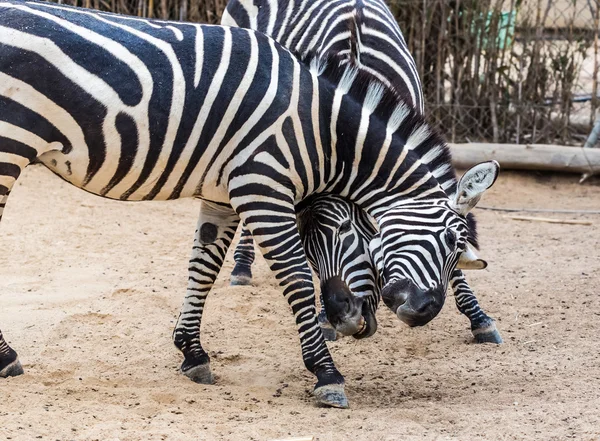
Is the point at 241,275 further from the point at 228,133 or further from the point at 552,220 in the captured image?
the point at 552,220

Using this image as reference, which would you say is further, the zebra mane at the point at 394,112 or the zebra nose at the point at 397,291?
the zebra mane at the point at 394,112

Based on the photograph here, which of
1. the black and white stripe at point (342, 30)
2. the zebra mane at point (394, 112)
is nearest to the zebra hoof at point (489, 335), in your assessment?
the zebra mane at point (394, 112)

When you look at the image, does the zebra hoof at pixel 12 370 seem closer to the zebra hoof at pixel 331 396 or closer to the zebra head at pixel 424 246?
the zebra hoof at pixel 331 396

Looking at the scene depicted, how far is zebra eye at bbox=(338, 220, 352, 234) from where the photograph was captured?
4.96 m

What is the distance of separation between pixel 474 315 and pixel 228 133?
8.45ft

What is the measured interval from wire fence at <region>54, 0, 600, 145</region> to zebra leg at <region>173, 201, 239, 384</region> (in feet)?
18.9

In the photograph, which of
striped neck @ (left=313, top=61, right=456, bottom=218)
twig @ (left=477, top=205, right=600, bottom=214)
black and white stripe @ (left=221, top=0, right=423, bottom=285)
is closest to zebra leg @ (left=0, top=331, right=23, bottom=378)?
striped neck @ (left=313, top=61, right=456, bottom=218)

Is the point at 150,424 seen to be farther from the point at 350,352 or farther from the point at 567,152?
Answer: the point at 567,152

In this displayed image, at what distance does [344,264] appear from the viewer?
4.95 meters

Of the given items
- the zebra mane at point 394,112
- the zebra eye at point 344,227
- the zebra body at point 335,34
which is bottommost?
the zebra eye at point 344,227

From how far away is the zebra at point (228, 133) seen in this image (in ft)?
14.1

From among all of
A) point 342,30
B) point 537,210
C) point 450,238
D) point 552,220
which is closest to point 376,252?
point 450,238

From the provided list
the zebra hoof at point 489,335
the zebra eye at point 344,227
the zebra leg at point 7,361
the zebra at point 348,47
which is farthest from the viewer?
the zebra hoof at point 489,335

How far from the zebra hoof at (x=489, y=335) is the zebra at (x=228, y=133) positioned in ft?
4.53
